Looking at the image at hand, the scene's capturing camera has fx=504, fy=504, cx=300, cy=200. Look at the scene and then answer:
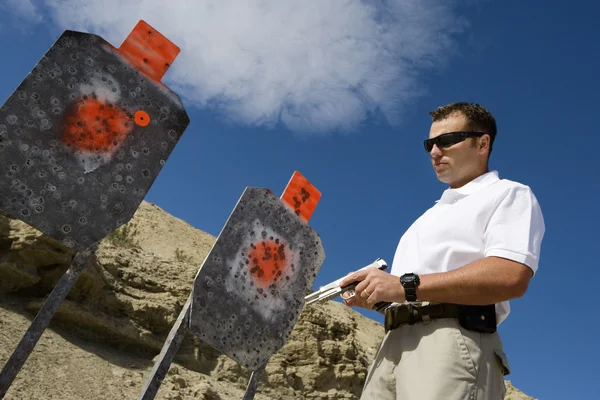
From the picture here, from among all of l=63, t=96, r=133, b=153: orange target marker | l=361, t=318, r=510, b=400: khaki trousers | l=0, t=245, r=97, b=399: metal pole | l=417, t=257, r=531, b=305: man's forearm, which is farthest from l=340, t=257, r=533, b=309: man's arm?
l=63, t=96, r=133, b=153: orange target marker

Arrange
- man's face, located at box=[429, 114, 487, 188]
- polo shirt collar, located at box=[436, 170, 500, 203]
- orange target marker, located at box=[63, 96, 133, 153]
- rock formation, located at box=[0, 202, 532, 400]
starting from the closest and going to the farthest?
polo shirt collar, located at box=[436, 170, 500, 203] → man's face, located at box=[429, 114, 487, 188] → orange target marker, located at box=[63, 96, 133, 153] → rock formation, located at box=[0, 202, 532, 400]

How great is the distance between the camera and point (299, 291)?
4.02 meters

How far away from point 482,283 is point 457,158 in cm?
71

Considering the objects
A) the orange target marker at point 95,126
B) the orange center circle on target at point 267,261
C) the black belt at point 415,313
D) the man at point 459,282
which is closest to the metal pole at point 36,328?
the orange target marker at point 95,126

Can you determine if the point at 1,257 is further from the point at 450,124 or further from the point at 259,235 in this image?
the point at 450,124

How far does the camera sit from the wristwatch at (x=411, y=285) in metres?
1.93

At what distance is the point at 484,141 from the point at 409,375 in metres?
1.11

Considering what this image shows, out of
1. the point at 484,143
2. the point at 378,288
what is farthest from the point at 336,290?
the point at 484,143

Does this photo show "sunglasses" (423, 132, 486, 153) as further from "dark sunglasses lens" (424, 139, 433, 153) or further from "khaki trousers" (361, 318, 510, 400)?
"khaki trousers" (361, 318, 510, 400)

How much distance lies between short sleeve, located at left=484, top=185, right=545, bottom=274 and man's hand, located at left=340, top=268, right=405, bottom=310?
37 centimetres

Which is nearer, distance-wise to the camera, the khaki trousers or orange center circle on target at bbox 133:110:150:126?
the khaki trousers

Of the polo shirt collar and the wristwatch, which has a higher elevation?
the polo shirt collar

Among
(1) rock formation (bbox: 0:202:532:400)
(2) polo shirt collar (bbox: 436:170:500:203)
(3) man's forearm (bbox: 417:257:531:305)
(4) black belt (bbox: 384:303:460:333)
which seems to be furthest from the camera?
(1) rock formation (bbox: 0:202:532:400)

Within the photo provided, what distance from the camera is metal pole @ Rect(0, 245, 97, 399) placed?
258cm
